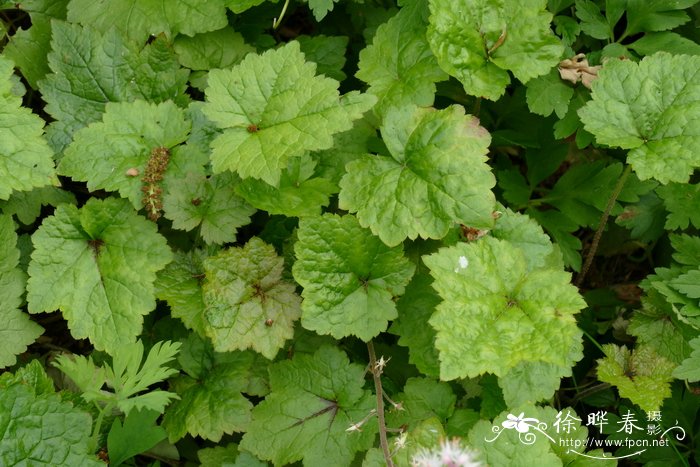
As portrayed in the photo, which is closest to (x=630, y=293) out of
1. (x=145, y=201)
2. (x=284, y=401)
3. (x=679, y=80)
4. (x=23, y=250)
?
(x=679, y=80)

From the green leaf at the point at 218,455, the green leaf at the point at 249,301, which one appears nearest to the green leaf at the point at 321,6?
the green leaf at the point at 249,301

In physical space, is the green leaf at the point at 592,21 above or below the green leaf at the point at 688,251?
above

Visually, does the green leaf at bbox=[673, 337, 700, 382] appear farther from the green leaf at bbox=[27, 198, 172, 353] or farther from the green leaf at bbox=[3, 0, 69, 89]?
the green leaf at bbox=[3, 0, 69, 89]

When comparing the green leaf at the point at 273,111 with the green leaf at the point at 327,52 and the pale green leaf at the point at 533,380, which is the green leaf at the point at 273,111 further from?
the pale green leaf at the point at 533,380

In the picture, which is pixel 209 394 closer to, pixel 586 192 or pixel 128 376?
pixel 128 376

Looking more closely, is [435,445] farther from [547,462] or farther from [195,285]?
[195,285]

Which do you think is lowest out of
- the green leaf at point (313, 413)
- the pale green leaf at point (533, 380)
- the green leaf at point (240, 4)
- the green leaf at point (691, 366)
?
the green leaf at point (313, 413)

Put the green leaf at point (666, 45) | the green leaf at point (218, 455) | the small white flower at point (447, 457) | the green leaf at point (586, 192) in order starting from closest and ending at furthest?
the small white flower at point (447, 457) → the green leaf at point (218, 455) → the green leaf at point (666, 45) → the green leaf at point (586, 192)
